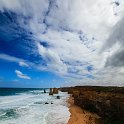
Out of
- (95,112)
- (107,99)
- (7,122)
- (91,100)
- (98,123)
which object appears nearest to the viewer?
(98,123)

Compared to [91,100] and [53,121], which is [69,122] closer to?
[53,121]

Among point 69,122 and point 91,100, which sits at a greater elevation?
point 91,100

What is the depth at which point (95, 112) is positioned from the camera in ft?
98.7

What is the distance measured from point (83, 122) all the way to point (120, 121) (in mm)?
5385

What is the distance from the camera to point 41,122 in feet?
79.5

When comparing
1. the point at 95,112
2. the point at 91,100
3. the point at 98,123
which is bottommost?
the point at 98,123

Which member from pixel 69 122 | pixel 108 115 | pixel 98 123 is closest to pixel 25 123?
pixel 69 122

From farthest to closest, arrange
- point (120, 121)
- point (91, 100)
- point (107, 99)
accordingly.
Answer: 1. point (91, 100)
2. point (107, 99)
3. point (120, 121)

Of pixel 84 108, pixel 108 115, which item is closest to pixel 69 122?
pixel 108 115

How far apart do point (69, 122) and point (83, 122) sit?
1.86m

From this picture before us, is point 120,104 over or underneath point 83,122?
over

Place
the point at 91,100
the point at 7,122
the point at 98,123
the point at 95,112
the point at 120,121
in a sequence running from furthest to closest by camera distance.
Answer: the point at 91,100 < the point at 95,112 < the point at 7,122 < the point at 98,123 < the point at 120,121

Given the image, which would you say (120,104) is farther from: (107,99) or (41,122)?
(41,122)

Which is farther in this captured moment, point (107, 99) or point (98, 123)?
point (107, 99)
